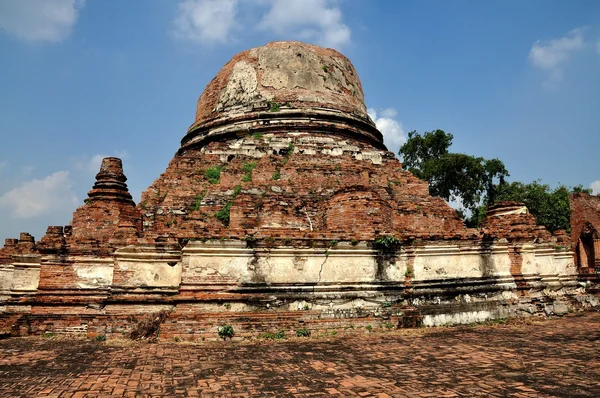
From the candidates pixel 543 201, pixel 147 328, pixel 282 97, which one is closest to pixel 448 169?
pixel 543 201

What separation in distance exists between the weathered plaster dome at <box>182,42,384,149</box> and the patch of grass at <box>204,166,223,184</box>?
241cm

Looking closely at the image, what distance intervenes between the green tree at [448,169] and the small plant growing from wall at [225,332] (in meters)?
22.1

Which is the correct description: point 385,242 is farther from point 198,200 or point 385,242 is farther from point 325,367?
point 198,200

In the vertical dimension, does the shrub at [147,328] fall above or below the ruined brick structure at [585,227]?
below

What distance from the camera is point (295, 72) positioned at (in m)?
13.7

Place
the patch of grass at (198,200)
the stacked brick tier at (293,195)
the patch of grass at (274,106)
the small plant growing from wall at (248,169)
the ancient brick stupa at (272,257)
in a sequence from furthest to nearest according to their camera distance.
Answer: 1. the patch of grass at (274,106)
2. the small plant growing from wall at (248,169)
3. the patch of grass at (198,200)
4. the stacked brick tier at (293,195)
5. the ancient brick stupa at (272,257)

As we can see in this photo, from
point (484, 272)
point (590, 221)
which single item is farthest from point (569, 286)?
point (590, 221)

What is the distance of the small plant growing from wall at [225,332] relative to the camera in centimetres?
586

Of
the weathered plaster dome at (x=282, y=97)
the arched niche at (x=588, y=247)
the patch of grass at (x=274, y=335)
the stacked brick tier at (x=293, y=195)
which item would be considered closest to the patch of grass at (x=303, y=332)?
the patch of grass at (x=274, y=335)

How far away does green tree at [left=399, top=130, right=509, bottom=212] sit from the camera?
25797 mm

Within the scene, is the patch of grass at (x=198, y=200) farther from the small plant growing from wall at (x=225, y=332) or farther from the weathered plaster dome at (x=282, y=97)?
the small plant growing from wall at (x=225, y=332)

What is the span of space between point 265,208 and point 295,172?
226cm

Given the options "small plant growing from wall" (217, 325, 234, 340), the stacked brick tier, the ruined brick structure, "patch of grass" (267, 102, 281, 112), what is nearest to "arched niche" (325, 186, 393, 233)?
the stacked brick tier

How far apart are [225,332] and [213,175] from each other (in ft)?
16.9
